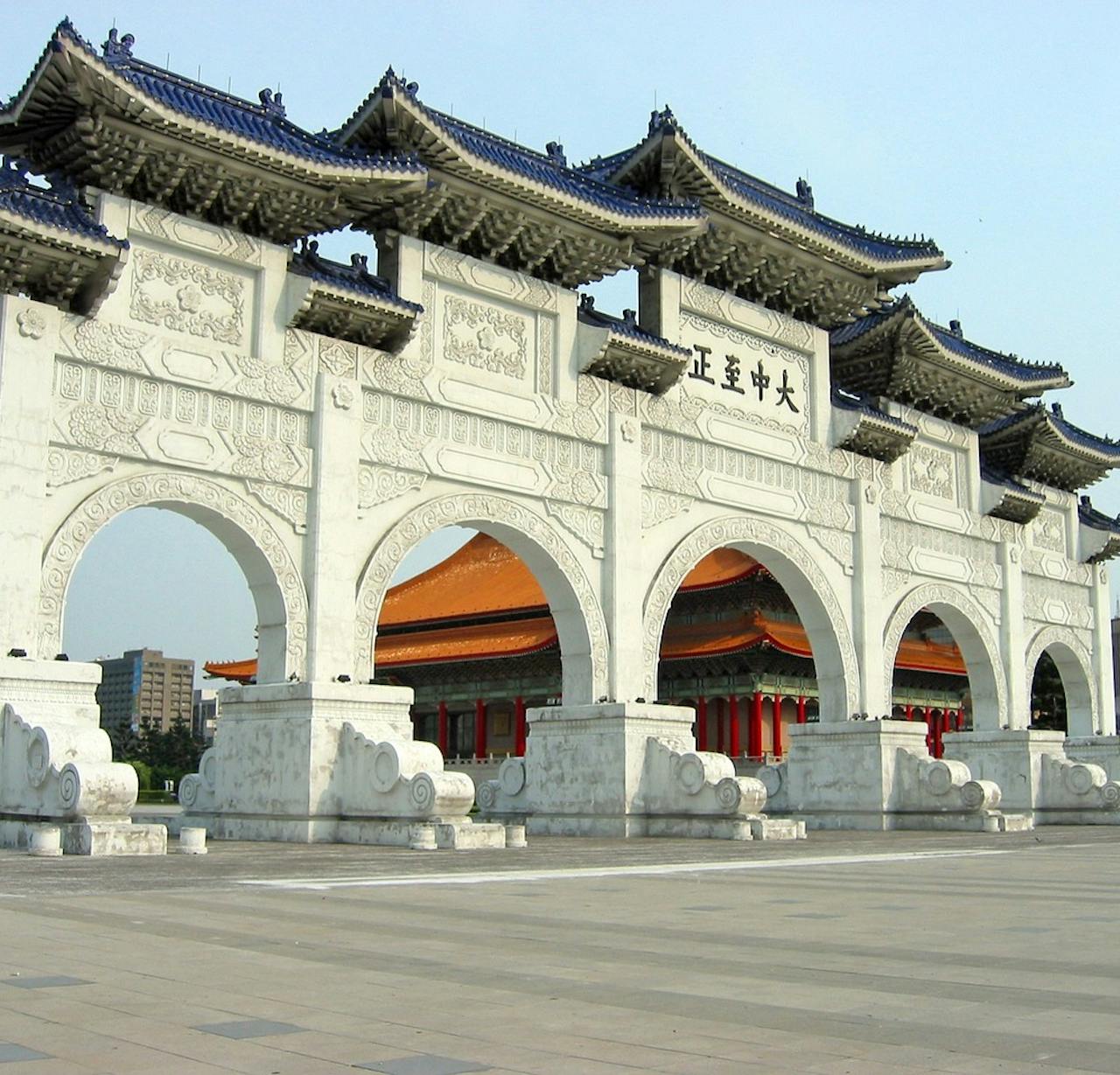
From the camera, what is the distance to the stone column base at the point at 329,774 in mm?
15047

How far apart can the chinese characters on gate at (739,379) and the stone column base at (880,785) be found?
213 inches

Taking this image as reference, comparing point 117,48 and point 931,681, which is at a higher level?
point 117,48

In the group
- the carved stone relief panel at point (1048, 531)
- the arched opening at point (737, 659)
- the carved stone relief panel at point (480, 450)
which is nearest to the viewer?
the carved stone relief panel at point (480, 450)

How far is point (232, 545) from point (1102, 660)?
20.4 m

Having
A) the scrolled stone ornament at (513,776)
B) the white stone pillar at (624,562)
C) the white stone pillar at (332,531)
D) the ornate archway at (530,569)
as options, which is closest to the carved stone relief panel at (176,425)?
the white stone pillar at (332,531)

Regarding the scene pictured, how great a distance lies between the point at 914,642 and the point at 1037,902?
29.5 meters

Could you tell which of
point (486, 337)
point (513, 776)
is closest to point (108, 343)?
point (486, 337)

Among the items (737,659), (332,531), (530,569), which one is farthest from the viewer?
(737,659)

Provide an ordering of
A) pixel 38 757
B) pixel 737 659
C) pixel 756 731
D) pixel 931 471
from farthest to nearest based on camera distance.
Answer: pixel 756 731, pixel 737 659, pixel 931 471, pixel 38 757

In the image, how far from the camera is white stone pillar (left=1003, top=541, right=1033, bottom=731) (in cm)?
2686

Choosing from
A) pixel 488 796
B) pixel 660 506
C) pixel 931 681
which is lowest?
pixel 488 796

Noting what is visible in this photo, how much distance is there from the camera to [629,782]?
18969 millimetres

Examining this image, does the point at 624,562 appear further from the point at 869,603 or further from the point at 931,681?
the point at 931,681

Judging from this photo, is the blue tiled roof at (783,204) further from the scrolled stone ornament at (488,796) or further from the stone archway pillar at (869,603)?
the scrolled stone ornament at (488,796)
